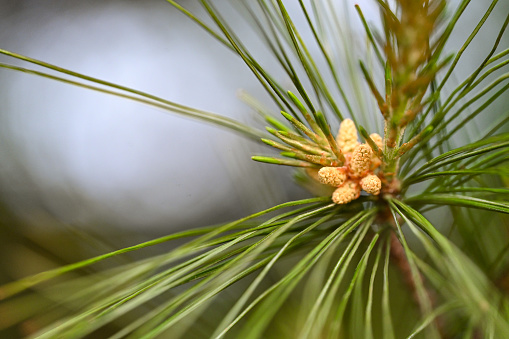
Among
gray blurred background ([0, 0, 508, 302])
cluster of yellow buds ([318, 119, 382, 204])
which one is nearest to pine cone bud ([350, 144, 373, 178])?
cluster of yellow buds ([318, 119, 382, 204])

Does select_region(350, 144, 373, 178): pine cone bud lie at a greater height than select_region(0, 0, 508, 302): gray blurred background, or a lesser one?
lesser

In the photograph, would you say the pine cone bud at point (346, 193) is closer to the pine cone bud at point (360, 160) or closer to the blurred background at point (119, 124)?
the pine cone bud at point (360, 160)

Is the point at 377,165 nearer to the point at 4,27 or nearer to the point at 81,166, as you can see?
the point at 81,166

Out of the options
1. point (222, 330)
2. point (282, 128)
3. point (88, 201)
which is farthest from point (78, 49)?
point (222, 330)

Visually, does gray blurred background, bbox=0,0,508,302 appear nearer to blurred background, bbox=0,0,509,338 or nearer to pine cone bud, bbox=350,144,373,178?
blurred background, bbox=0,0,509,338

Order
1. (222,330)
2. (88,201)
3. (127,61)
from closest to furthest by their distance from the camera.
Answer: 1. (222,330)
2. (88,201)
3. (127,61)

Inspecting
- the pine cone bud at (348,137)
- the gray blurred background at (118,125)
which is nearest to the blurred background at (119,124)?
the gray blurred background at (118,125)
